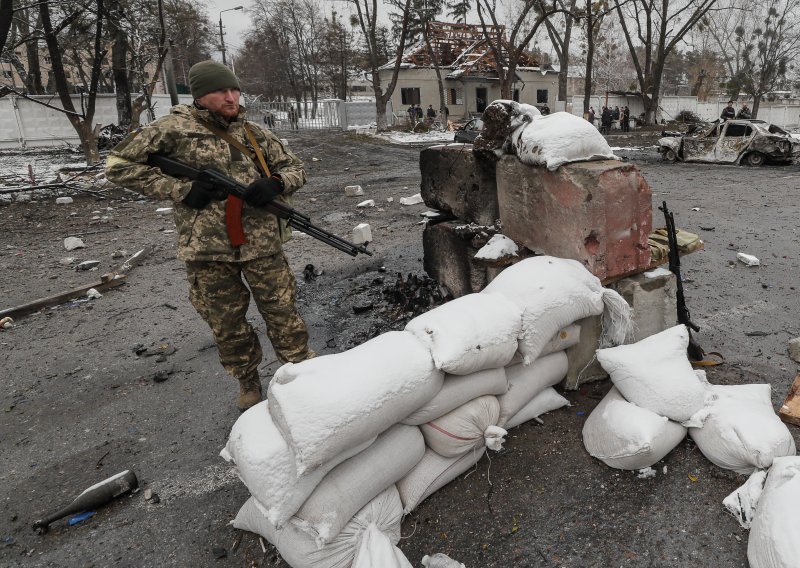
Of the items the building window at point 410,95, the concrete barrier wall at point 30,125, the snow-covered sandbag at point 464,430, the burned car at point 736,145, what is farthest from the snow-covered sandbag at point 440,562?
the building window at point 410,95

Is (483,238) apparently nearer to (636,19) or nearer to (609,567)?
(609,567)

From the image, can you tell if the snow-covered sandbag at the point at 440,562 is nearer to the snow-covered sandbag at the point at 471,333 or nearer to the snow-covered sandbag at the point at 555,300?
the snow-covered sandbag at the point at 471,333

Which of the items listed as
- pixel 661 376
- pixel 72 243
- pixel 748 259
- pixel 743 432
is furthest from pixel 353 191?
pixel 743 432

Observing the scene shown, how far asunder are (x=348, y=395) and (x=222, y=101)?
4.85ft

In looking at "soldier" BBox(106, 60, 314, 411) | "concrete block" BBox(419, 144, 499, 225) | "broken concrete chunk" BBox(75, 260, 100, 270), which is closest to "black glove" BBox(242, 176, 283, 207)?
"soldier" BBox(106, 60, 314, 411)

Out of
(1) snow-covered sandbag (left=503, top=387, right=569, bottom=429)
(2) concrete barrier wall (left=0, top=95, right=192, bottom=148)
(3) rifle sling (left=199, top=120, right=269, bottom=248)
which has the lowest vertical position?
(1) snow-covered sandbag (left=503, top=387, right=569, bottom=429)

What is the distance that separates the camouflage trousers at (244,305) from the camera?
232cm

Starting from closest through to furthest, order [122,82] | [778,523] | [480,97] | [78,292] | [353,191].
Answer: [778,523] → [78,292] → [353,191] → [122,82] → [480,97]

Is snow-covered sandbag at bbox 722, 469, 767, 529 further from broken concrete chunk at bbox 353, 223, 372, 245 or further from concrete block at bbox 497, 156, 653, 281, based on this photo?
broken concrete chunk at bbox 353, 223, 372, 245

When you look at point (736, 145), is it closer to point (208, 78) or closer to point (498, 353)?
point (498, 353)

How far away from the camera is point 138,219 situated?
23.0 ft

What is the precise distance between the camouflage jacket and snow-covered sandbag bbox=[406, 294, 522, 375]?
915mm

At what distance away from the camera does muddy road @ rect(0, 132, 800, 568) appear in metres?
1.63

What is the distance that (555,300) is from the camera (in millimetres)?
2025
